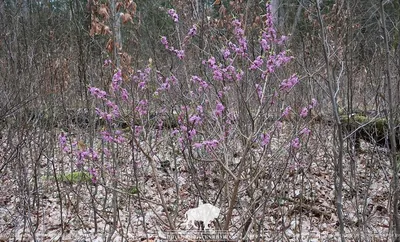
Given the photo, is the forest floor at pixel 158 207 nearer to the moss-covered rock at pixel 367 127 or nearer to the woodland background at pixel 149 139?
the woodland background at pixel 149 139

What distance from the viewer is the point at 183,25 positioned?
4.29 meters

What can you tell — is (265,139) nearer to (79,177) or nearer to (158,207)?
(158,207)

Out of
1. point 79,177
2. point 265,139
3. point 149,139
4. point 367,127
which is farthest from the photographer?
point 367,127

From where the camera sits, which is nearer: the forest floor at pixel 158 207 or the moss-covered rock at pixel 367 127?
the moss-covered rock at pixel 367 127

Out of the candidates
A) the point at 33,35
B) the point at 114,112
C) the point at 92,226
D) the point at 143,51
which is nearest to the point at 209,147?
the point at 114,112

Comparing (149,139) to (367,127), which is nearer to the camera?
(149,139)

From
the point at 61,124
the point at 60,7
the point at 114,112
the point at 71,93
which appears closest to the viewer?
the point at 114,112

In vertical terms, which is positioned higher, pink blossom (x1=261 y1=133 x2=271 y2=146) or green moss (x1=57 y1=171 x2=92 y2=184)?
pink blossom (x1=261 y1=133 x2=271 y2=146)

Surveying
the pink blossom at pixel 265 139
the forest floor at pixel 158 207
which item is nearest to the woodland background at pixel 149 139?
the forest floor at pixel 158 207

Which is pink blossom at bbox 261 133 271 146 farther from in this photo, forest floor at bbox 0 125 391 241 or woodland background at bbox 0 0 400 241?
forest floor at bbox 0 125 391 241

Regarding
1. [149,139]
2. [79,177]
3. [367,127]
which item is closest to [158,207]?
[79,177]

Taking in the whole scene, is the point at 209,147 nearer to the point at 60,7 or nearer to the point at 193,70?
the point at 193,70

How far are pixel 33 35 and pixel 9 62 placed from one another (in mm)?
532

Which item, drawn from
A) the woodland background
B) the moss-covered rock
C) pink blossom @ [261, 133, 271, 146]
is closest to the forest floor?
the woodland background
